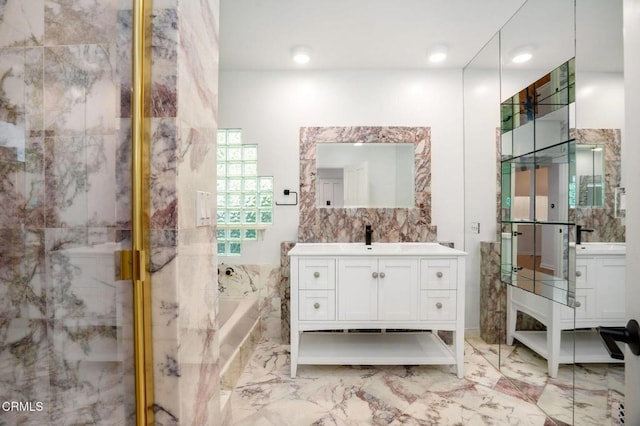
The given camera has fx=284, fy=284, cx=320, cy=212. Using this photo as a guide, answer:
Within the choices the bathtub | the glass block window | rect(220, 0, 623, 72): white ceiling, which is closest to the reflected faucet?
rect(220, 0, 623, 72): white ceiling

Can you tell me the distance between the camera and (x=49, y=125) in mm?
747

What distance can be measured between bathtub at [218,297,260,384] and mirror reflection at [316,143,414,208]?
3.63 ft

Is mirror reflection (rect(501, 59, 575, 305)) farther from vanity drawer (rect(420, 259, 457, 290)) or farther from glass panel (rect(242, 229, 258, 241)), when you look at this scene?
glass panel (rect(242, 229, 258, 241))

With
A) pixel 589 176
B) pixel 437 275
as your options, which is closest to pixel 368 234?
pixel 437 275

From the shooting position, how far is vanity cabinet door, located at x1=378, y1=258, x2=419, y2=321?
205 cm

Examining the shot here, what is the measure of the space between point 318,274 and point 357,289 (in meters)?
0.30

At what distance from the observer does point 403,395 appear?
6.07 ft

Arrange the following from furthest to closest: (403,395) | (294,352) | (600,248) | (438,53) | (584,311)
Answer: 1. (438,53)
2. (294,352)
3. (403,395)
4. (584,311)
5. (600,248)

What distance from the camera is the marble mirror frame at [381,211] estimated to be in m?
2.59

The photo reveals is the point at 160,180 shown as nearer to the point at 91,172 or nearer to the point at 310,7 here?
the point at 91,172

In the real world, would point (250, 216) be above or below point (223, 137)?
below

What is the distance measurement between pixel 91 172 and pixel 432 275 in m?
2.01

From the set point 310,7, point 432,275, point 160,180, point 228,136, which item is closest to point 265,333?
point 432,275

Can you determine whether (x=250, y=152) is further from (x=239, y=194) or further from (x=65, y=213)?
(x=65, y=213)
